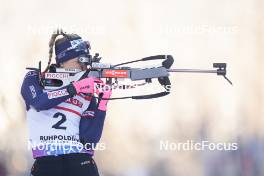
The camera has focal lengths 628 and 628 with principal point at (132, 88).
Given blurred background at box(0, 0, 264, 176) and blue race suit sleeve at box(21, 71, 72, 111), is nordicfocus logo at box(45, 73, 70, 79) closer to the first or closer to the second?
blue race suit sleeve at box(21, 71, 72, 111)

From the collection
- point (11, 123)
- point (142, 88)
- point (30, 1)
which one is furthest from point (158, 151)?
point (30, 1)

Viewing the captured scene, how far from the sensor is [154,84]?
4230 mm

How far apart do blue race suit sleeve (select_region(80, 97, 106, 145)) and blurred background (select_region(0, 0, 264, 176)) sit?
1510 mm

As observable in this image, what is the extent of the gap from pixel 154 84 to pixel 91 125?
1576 mm

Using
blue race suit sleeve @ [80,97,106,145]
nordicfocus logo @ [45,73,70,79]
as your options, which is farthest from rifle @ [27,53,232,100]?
blue race suit sleeve @ [80,97,106,145]

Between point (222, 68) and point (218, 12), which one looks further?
point (218, 12)

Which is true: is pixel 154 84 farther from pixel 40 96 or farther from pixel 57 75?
pixel 40 96

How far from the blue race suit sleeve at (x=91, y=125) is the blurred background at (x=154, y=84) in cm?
151

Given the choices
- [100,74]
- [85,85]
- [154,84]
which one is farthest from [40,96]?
[154,84]

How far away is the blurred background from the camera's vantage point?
13.9 ft

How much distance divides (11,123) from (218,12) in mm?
1605

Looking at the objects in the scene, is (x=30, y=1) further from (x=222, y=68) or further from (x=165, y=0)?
(x=222, y=68)

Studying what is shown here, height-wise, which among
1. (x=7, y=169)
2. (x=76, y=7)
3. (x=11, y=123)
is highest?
(x=76, y=7)

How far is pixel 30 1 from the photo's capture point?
427 centimetres
